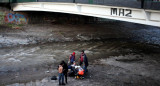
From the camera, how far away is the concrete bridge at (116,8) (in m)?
12.0

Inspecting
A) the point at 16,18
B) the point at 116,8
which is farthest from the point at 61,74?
the point at 16,18

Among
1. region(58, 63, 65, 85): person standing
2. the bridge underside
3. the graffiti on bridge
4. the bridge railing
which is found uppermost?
the bridge railing

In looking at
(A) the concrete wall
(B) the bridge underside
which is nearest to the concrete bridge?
Result: (B) the bridge underside

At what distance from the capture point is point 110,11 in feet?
48.1

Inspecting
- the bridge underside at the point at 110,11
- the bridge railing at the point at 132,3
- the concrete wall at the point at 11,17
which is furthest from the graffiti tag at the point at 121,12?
the concrete wall at the point at 11,17

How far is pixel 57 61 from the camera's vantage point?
650 inches

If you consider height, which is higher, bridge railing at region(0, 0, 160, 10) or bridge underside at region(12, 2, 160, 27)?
bridge railing at region(0, 0, 160, 10)

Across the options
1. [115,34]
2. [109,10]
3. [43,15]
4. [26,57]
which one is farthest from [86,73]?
[43,15]

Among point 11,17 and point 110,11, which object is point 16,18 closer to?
point 11,17

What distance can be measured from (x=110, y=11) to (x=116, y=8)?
26.6 inches

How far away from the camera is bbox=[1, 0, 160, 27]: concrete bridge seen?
11953 millimetres

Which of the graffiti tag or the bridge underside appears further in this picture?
the graffiti tag

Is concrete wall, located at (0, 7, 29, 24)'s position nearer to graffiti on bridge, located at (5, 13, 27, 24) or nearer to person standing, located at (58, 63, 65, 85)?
graffiti on bridge, located at (5, 13, 27, 24)

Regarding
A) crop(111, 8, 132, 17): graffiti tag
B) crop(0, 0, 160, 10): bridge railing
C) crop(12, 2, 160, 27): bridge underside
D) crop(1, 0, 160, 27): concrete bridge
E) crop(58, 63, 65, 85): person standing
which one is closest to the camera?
crop(58, 63, 65, 85): person standing
